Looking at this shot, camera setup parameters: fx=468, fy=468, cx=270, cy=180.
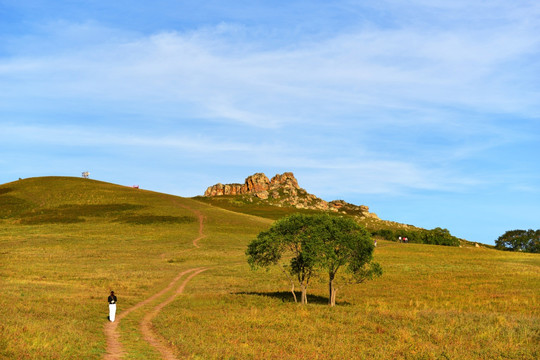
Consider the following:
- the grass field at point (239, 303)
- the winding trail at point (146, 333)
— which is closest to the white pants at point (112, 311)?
the winding trail at point (146, 333)

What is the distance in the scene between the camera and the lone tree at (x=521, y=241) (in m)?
176

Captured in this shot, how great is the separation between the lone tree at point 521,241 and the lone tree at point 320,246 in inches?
6248

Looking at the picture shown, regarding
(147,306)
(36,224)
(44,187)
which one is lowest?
(147,306)

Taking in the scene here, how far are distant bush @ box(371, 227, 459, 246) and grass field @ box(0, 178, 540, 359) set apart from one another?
178 ft

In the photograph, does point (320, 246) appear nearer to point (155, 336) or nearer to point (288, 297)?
point (288, 297)

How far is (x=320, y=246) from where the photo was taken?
1690 inches

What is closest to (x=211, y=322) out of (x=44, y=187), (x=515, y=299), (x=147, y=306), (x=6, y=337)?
(x=147, y=306)

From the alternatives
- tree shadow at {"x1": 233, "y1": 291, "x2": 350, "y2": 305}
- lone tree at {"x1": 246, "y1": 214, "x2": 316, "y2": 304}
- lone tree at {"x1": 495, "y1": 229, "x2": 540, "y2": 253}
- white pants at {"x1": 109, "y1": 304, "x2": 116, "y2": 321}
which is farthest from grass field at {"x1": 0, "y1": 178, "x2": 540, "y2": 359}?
lone tree at {"x1": 495, "y1": 229, "x2": 540, "y2": 253}

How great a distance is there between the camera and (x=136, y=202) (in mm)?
162125

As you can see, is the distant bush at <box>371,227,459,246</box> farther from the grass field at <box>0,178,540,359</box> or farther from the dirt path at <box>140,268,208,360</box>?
the dirt path at <box>140,268,208,360</box>

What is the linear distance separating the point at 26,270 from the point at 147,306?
97.8 feet

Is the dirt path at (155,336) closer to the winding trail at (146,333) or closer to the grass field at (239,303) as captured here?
the winding trail at (146,333)

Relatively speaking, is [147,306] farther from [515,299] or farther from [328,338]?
[515,299]

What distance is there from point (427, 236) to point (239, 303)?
144m
